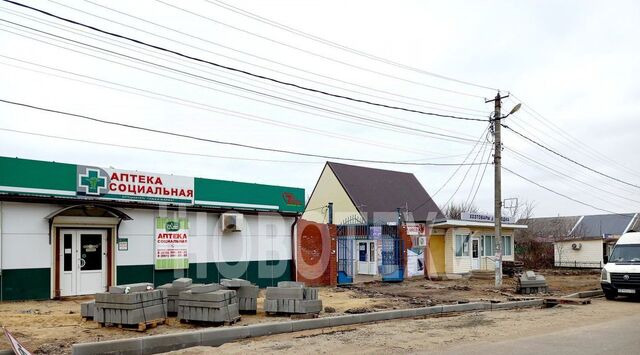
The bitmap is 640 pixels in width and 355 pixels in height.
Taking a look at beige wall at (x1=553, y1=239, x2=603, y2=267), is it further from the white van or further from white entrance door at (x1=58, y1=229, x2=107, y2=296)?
white entrance door at (x1=58, y1=229, x2=107, y2=296)

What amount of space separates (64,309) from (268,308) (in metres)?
5.00

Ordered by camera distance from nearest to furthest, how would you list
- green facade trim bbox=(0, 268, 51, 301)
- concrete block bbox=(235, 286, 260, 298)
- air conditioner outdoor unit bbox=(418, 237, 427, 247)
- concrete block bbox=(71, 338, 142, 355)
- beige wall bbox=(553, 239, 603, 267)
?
concrete block bbox=(71, 338, 142, 355) → concrete block bbox=(235, 286, 260, 298) → green facade trim bbox=(0, 268, 51, 301) → air conditioner outdoor unit bbox=(418, 237, 427, 247) → beige wall bbox=(553, 239, 603, 267)

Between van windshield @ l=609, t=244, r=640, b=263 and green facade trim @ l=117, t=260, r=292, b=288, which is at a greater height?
van windshield @ l=609, t=244, r=640, b=263

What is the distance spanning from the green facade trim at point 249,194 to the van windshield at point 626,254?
11359mm

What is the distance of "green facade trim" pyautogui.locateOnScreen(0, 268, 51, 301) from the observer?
14188mm

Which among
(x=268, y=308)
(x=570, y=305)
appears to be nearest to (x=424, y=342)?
(x=268, y=308)

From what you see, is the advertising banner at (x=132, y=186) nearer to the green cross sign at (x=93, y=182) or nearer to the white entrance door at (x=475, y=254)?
the green cross sign at (x=93, y=182)

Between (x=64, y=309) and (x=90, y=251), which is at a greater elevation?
(x=90, y=251)

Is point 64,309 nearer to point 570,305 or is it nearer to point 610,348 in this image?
point 610,348

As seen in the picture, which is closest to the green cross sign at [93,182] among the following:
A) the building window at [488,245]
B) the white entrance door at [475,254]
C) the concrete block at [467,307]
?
the concrete block at [467,307]

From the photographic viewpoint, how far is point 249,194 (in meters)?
20.0

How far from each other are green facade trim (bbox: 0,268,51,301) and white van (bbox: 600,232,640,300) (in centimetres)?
1733

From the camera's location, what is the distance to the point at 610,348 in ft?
30.0

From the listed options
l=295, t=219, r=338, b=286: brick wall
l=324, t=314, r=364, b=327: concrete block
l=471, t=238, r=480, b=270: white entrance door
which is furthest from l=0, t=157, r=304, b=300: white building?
l=471, t=238, r=480, b=270: white entrance door
